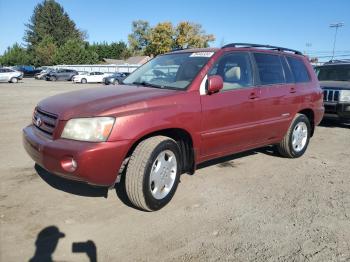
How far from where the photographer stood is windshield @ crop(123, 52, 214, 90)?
15.0 feet

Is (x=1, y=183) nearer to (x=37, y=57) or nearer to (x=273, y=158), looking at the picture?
(x=273, y=158)

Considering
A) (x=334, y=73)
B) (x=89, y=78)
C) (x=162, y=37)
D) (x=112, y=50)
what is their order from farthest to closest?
(x=112, y=50)
(x=162, y=37)
(x=89, y=78)
(x=334, y=73)

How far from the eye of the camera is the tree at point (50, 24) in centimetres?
10031

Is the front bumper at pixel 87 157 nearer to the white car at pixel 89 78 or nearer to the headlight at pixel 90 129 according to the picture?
the headlight at pixel 90 129

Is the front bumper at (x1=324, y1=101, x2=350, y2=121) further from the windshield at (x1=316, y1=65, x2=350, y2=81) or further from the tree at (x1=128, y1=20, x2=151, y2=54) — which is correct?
the tree at (x1=128, y1=20, x2=151, y2=54)

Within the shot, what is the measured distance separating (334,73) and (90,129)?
28.6ft

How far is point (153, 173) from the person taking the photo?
13.1ft

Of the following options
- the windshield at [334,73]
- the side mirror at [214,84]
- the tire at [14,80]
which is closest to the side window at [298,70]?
the side mirror at [214,84]

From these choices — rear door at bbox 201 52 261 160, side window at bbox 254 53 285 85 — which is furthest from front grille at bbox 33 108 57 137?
side window at bbox 254 53 285 85

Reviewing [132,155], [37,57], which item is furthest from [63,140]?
[37,57]

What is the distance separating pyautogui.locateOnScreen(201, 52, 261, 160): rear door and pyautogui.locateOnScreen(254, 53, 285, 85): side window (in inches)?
9.3

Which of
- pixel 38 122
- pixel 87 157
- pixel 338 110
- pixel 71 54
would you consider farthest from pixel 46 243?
pixel 71 54

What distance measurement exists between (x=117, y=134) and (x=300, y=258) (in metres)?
2.01

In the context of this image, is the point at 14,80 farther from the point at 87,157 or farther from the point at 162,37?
the point at 162,37
